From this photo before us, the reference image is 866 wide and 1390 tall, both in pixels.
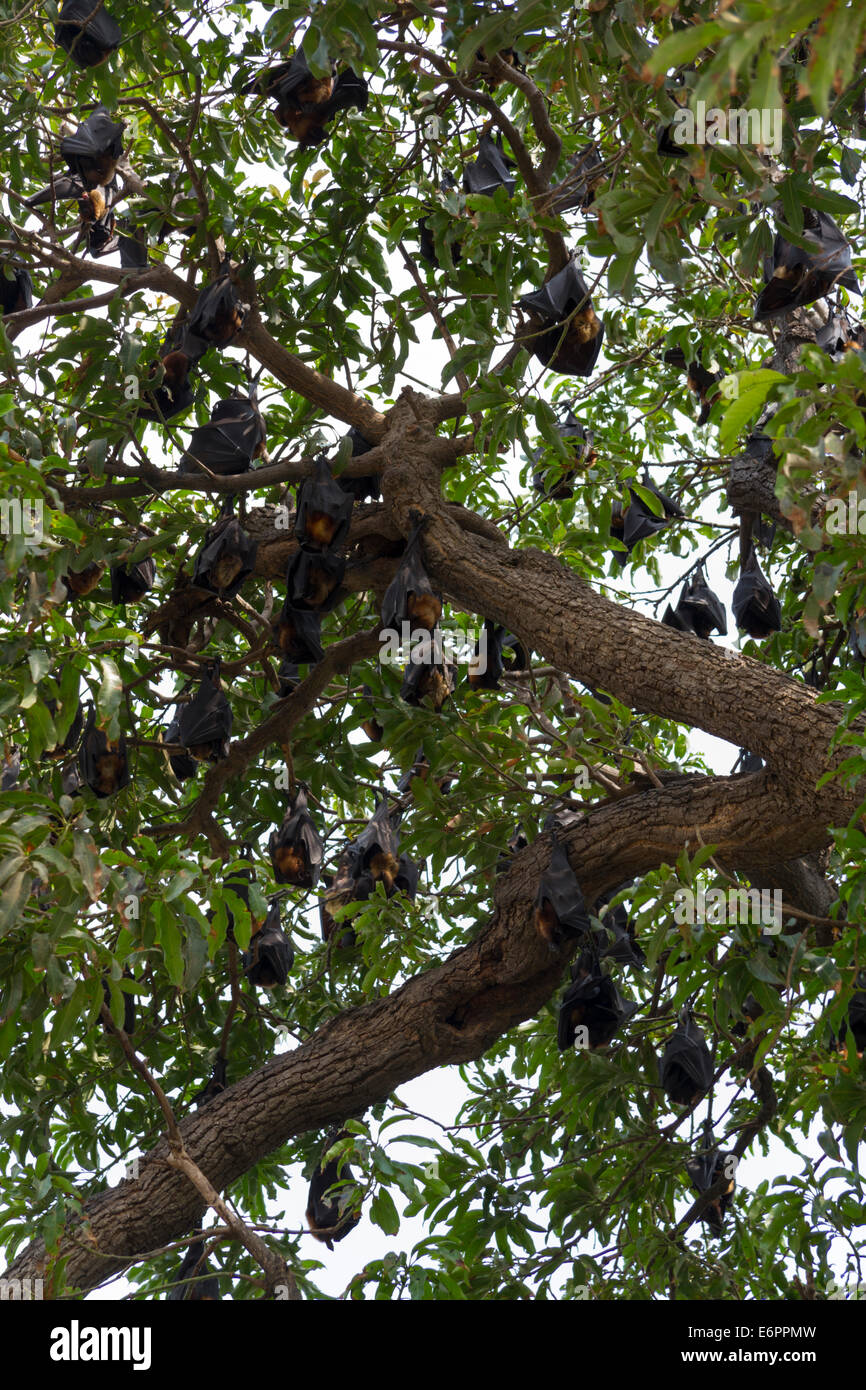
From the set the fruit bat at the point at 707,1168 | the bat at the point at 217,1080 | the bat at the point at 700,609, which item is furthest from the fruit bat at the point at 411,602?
the fruit bat at the point at 707,1168

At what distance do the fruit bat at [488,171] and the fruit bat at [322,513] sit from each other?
1.27 meters

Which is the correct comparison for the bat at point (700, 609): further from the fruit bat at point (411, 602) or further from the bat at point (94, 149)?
the bat at point (94, 149)

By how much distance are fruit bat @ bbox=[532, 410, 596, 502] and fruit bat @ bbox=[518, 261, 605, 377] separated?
12.5 inches

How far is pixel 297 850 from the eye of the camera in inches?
195

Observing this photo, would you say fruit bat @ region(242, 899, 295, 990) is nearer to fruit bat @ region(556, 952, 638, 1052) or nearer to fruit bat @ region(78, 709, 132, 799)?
fruit bat @ region(78, 709, 132, 799)

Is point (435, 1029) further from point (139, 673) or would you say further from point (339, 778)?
point (139, 673)

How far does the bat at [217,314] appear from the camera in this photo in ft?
14.2

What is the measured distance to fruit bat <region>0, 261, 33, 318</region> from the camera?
5035mm

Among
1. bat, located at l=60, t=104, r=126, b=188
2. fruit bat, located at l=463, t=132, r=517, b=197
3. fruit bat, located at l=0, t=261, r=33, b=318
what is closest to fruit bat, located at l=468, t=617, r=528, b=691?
fruit bat, located at l=463, t=132, r=517, b=197

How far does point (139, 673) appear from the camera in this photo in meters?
4.98

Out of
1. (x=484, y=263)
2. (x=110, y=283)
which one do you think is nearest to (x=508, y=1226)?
(x=484, y=263)

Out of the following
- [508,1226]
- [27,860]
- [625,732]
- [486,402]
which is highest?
[486,402]
